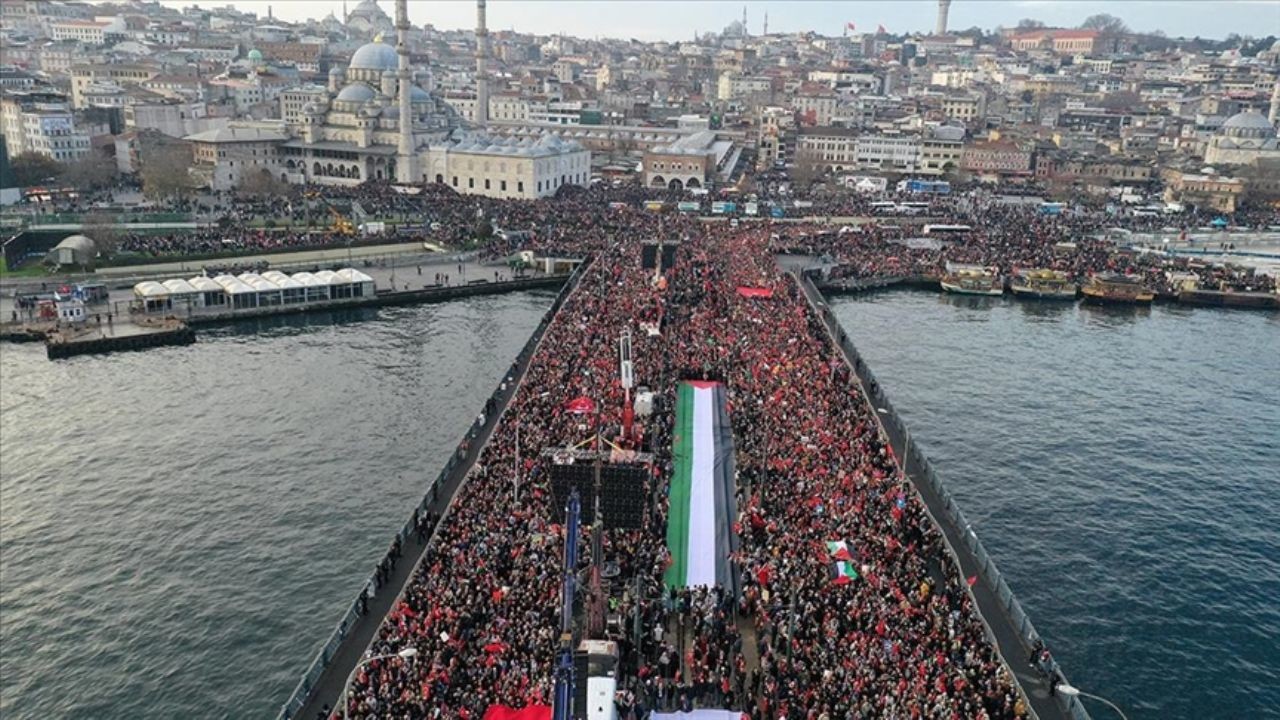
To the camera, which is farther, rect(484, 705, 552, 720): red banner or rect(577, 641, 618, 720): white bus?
rect(484, 705, 552, 720): red banner

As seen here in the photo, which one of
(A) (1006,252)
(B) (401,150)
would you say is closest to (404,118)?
(B) (401,150)

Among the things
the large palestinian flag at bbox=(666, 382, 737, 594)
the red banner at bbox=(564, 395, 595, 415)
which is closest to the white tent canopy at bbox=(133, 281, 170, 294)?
the red banner at bbox=(564, 395, 595, 415)

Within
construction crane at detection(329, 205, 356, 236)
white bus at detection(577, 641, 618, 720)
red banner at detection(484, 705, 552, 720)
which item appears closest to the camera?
white bus at detection(577, 641, 618, 720)

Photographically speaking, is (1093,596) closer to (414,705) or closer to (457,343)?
(414,705)

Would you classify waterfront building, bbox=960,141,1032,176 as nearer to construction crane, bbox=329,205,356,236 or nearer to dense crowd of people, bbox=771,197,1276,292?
dense crowd of people, bbox=771,197,1276,292

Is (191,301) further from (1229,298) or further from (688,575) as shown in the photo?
(1229,298)
